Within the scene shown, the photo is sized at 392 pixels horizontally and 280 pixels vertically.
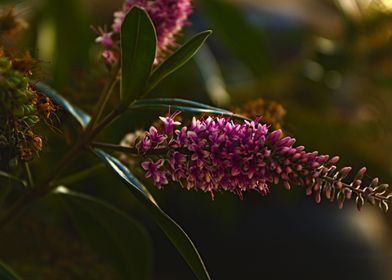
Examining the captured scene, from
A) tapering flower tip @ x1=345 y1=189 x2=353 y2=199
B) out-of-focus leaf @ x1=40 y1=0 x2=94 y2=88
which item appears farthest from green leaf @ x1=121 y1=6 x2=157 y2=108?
out-of-focus leaf @ x1=40 y1=0 x2=94 y2=88

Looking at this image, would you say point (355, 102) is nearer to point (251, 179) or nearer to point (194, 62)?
point (194, 62)

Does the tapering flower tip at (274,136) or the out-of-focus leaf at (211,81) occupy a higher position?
the tapering flower tip at (274,136)

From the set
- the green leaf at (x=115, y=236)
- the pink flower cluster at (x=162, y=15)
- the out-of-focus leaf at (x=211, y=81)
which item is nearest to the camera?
the pink flower cluster at (x=162, y=15)

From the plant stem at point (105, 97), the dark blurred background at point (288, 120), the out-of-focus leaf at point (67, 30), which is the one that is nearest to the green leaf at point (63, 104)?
the plant stem at point (105, 97)

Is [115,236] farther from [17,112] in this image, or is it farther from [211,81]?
[211,81]

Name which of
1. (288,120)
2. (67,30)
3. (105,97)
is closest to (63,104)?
(105,97)

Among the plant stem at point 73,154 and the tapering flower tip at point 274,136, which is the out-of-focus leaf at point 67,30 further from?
the tapering flower tip at point 274,136
